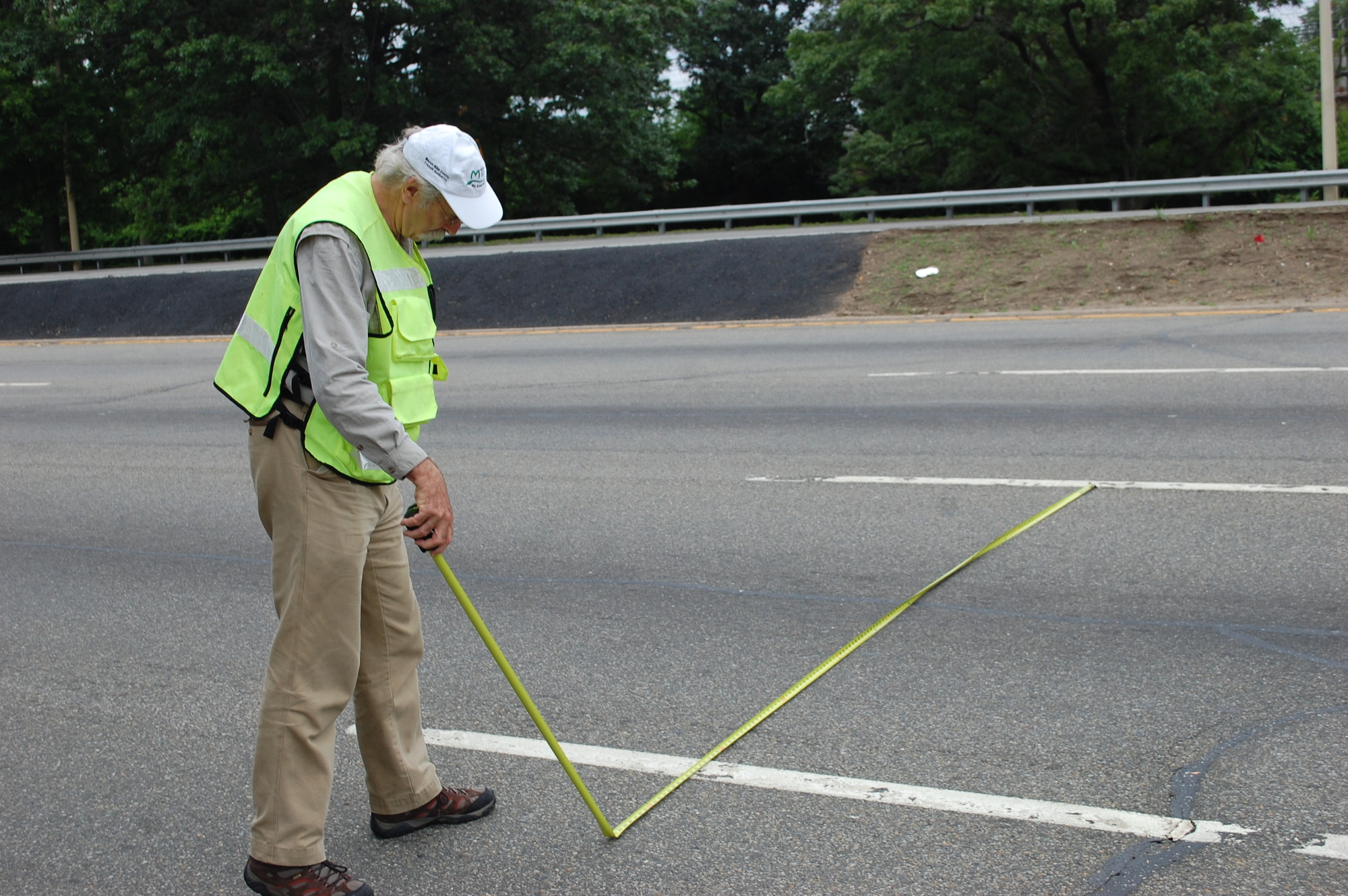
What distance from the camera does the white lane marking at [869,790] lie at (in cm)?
324

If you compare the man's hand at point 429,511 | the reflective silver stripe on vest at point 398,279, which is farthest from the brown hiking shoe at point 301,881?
the reflective silver stripe on vest at point 398,279

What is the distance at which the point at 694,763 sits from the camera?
3.74 metres

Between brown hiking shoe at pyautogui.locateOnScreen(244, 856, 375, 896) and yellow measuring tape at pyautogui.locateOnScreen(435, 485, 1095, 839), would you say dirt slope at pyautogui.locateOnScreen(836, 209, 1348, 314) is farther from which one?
brown hiking shoe at pyautogui.locateOnScreen(244, 856, 375, 896)

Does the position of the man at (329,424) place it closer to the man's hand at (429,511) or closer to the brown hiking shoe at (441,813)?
the man's hand at (429,511)

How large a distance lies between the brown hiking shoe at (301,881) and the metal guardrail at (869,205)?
60.7ft

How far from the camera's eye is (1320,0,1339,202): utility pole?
60.6ft

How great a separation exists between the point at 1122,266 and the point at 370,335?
14.6m

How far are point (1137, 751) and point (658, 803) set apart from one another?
147cm

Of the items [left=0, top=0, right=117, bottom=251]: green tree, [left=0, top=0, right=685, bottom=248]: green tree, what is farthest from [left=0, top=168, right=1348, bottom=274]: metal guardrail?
[left=0, top=0, right=685, bottom=248]: green tree

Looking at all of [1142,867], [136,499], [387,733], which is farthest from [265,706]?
[136,499]

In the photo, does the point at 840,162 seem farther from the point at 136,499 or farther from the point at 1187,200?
the point at 136,499

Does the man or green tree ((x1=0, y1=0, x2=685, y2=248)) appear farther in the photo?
green tree ((x1=0, y1=0, x2=685, y2=248))

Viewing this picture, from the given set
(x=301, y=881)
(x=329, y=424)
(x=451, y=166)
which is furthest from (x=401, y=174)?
(x=301, y=881)

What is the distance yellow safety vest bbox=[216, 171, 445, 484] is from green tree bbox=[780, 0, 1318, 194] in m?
28.0
